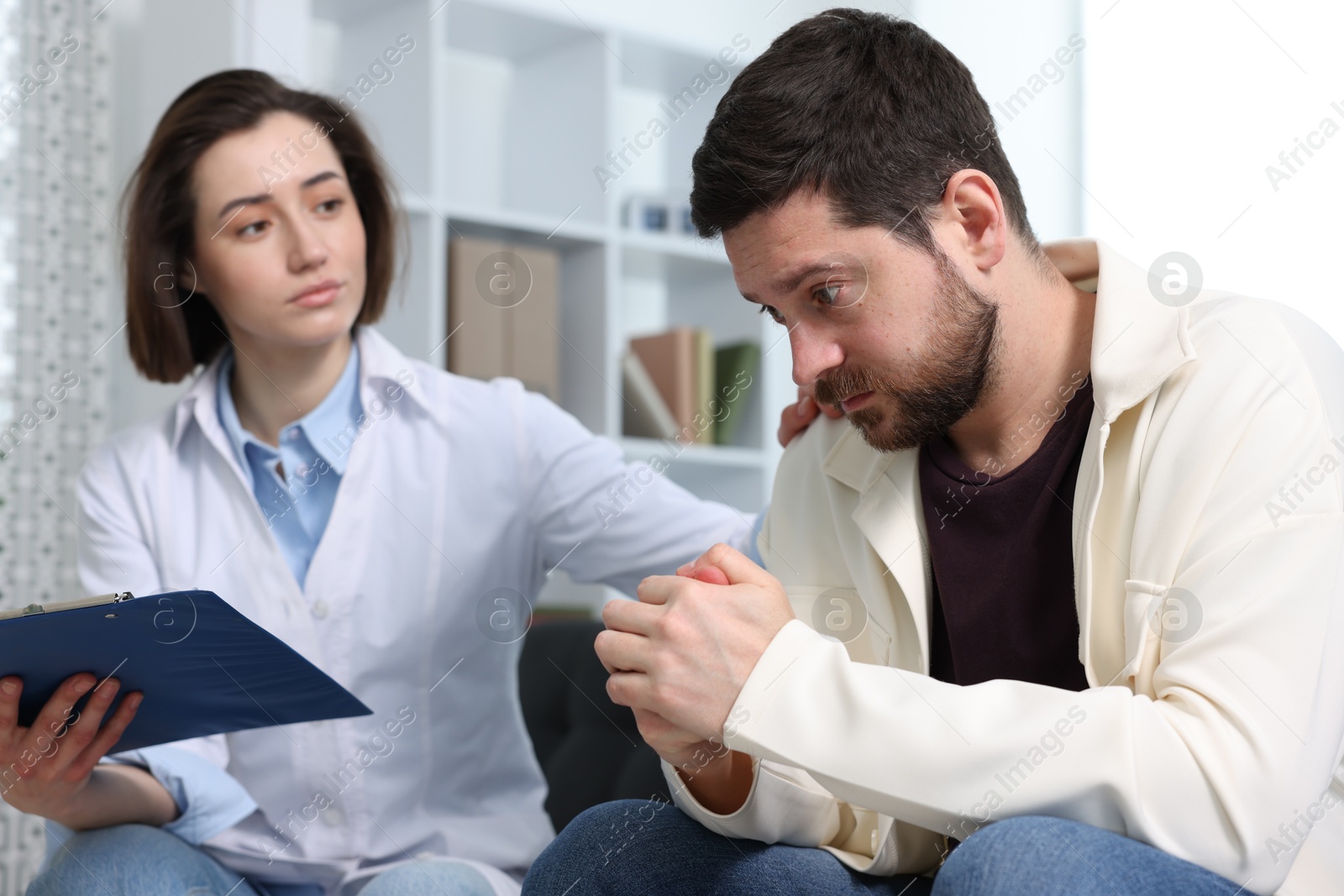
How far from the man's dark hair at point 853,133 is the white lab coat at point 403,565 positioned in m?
0.58

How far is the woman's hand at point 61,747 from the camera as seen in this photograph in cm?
114

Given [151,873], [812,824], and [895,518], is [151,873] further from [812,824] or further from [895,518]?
[895,518]

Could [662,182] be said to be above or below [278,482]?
above

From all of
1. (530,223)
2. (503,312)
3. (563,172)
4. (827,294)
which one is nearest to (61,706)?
(827,294)

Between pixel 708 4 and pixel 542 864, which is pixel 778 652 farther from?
pixel 708 4

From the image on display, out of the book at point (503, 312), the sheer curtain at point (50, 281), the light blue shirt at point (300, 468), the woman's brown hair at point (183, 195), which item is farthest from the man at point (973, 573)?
the sheer curtain at point (50, 281)

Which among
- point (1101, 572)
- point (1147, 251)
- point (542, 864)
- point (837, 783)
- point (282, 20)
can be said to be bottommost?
point (542, 864)

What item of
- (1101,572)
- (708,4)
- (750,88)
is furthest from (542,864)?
(708,4)

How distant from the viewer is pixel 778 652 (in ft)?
2.91

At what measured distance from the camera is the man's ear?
104 cm

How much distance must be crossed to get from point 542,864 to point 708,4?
3.00 metres

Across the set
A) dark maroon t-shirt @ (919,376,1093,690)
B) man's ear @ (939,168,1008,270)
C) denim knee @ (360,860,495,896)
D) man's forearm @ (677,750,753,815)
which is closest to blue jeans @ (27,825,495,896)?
denim knee @ (360,860,495,896)

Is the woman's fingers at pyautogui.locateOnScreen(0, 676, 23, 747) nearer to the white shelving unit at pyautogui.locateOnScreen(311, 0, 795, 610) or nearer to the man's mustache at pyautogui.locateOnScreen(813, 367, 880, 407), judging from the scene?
the man's mustache at pyautogui.locateOnScreen(813, 367, 880, 407)

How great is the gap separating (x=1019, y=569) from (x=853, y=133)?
1.36 ft
